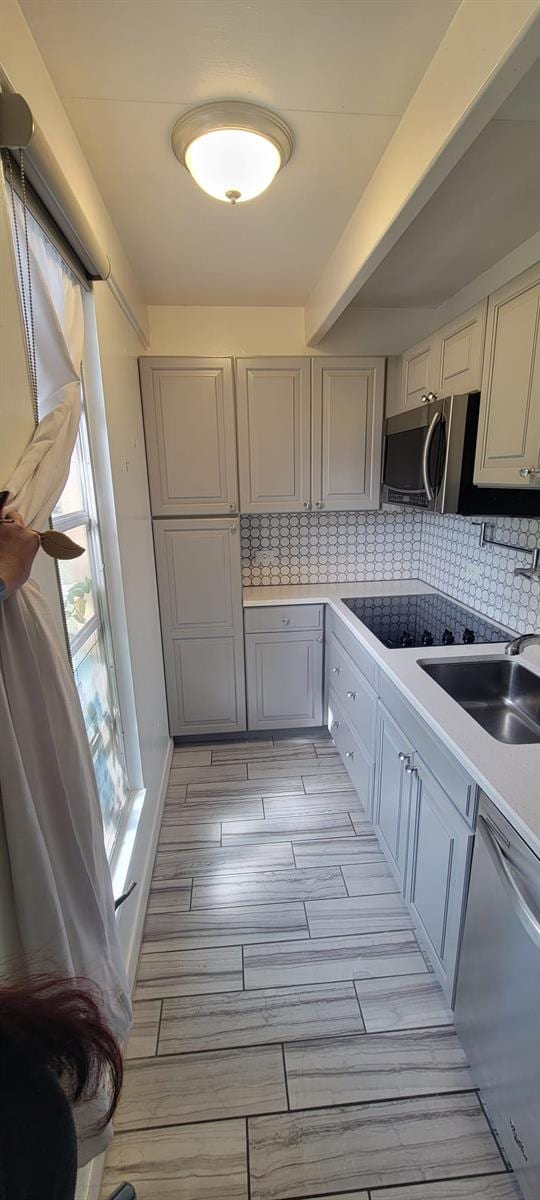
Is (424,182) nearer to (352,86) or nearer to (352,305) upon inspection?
(352,86)

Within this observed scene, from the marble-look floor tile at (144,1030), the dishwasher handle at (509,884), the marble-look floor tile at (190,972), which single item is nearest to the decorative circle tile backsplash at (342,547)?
the dishwasher handle at (509,884)

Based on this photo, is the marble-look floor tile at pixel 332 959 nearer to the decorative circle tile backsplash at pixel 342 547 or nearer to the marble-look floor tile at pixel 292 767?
the marble-look floor tile at pixel 292 767

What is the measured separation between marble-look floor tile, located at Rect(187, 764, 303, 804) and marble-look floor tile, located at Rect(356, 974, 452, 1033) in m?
0.96

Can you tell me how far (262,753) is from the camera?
2.79 metres

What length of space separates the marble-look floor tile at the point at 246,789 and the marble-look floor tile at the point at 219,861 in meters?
0.35

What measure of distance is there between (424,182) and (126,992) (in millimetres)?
1987

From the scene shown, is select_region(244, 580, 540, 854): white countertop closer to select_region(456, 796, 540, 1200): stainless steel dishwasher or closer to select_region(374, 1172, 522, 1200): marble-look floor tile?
select_region(456, 796, 540, 1200): stainless steel dishwasher

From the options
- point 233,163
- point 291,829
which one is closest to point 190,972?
point 291,829

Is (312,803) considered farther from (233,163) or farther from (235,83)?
(235,83)

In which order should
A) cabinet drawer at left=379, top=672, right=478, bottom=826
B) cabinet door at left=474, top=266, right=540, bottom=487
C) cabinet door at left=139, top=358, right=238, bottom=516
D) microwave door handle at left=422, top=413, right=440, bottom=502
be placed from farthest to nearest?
cabinet door at left=139, top=358, right=238, bottom=516
microwave door handle at left=422, top=413, right=440, bottom=502
cabinet door at left=474, top=266, right=540, bottom=487
cabinet drawer at left=379, top=672, right=478, bottom=826

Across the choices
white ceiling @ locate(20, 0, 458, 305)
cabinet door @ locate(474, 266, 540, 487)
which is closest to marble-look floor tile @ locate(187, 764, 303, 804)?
cabinet door @ locate(474, 266, 540, 487)

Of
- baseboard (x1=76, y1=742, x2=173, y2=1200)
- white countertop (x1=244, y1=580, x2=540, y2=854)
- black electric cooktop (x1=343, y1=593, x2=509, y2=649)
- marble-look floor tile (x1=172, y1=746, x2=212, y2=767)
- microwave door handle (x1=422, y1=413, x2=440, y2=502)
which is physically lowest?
marble-look floor tile (x1=172, y1=746, x2=212, y2=767)

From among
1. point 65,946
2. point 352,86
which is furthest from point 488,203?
point 65,946

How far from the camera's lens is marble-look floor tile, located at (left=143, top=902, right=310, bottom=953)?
1.67 m
